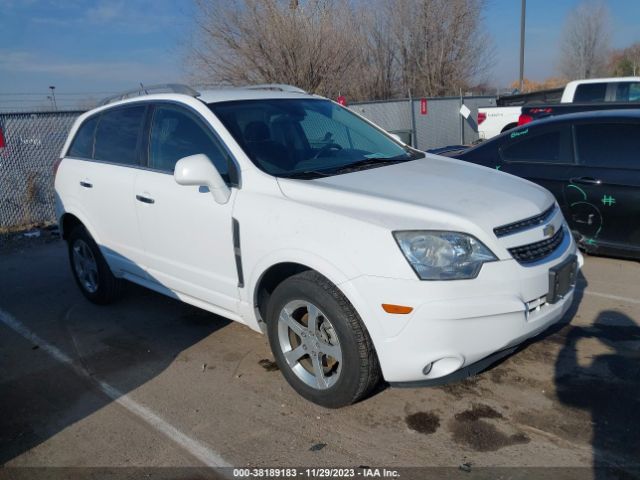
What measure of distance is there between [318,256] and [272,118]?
4.80 ft

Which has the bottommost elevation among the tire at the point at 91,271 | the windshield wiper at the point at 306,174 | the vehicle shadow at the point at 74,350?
the vehicle shadow at the point at 74,350

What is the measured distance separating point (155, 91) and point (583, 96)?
11.0m

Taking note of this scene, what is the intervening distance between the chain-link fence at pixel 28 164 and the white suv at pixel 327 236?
5037 mm

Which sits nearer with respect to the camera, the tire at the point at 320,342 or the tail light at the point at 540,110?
the tire at the point at 320,342

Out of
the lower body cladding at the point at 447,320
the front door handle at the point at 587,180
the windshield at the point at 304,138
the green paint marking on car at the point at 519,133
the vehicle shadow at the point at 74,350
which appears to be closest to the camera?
the lower body cladding at the point at 447,320

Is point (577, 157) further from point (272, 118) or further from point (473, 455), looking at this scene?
point (473, 455)

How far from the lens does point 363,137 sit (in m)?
4.55

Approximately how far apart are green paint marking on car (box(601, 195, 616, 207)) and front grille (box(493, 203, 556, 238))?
222cm

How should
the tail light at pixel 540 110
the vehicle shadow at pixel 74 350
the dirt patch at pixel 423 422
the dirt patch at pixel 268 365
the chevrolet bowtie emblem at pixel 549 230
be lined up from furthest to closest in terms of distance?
the tail light at pixel 540 110 → the dirt patch at pixel 268 365 → the vehicle shadow at pixel 74 350 → the chevrolet bowtie emblem at pixel 549 230 → the dirt patch at pixel 423 422

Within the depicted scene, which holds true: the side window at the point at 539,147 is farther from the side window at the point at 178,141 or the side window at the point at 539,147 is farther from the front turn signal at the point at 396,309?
the front turn signal at the point at 396,309

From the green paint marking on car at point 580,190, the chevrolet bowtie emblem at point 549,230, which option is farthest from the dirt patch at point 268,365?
the green paint marking on car at point 580,190

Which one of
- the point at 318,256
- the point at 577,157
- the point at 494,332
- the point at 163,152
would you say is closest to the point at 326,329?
the point at 318,256

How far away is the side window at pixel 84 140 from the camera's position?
5340mm

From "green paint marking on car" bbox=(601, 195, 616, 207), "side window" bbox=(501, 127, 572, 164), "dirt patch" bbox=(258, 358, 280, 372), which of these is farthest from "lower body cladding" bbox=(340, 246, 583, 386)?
"side window" bbox=(501, 127, 572, 164)
